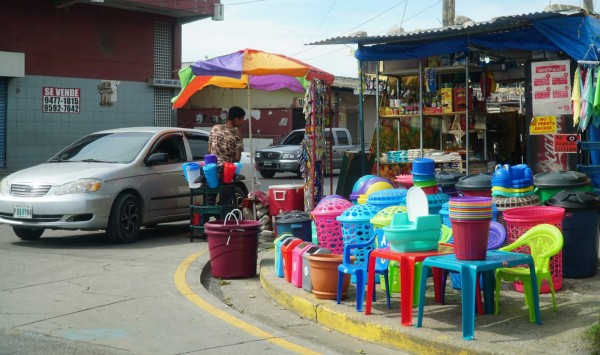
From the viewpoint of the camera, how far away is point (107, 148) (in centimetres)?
1178

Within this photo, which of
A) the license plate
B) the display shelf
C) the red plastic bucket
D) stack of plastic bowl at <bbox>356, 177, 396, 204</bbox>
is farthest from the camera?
the display shelf

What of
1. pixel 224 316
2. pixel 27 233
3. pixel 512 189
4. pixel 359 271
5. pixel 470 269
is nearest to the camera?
pixel 470 269

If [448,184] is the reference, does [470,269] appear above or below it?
below

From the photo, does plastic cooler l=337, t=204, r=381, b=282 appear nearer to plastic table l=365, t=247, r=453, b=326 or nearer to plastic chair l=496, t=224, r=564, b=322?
plastic table l=365, t=247, r=453, b=326

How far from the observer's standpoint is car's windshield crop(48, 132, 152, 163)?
1152 centimetres

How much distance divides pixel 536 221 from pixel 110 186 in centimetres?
626

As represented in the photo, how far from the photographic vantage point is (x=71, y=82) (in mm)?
25719

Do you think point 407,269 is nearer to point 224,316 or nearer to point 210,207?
point 224,316

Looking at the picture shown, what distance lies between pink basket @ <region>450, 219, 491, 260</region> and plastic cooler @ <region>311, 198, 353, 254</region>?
2175mm

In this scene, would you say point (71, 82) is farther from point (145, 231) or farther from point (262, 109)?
point (145, 231)

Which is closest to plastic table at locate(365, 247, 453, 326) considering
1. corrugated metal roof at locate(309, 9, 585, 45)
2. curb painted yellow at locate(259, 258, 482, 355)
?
curb painted yellow at locate(259, 258, 482, 355)

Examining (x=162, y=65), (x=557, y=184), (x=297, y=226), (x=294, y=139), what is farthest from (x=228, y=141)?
(x=162, y=65)

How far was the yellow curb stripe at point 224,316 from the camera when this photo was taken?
576 centimetres

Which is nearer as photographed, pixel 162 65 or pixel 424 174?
pixel 424 174
